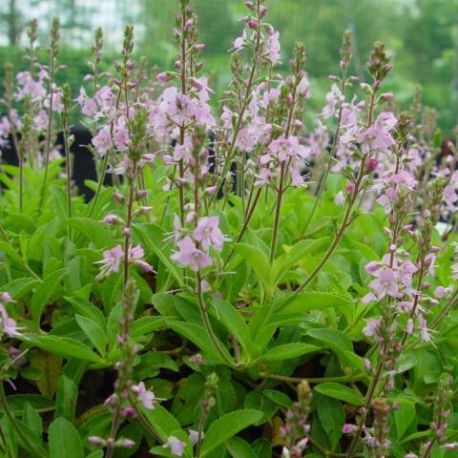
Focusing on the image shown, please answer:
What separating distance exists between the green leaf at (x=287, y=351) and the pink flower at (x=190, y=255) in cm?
50

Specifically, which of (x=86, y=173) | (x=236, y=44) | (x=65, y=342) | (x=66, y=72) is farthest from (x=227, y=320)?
(x=66, y=72)

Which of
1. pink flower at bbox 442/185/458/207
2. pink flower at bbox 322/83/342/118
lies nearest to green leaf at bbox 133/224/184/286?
pink flower at bbox 442/185/458/207

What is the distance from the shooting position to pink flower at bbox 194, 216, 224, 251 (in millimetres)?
1786

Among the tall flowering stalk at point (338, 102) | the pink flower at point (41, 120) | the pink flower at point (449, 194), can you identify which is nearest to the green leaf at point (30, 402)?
the tall flowering stalk at point (338, 102)

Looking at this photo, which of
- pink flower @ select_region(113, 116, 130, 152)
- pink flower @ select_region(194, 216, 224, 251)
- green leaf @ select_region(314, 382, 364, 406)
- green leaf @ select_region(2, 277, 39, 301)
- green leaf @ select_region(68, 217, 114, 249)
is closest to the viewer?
pink flower @ select_region(194, 216, 224, 251)

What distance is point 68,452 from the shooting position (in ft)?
6.73

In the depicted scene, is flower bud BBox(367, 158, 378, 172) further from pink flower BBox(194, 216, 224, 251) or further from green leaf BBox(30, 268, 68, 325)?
green leaf BBox(30, 268, 68, 325)

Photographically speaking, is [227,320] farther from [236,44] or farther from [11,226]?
[11,226]

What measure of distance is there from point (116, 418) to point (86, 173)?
5.70m

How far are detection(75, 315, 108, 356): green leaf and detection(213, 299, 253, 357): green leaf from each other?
32 cm

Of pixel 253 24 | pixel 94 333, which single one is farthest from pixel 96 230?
pixel 253 24

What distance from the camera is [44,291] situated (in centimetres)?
237

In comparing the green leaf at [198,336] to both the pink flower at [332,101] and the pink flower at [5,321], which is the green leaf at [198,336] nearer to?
the pink flower at [5,321]

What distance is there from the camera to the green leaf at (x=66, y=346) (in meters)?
2.12
